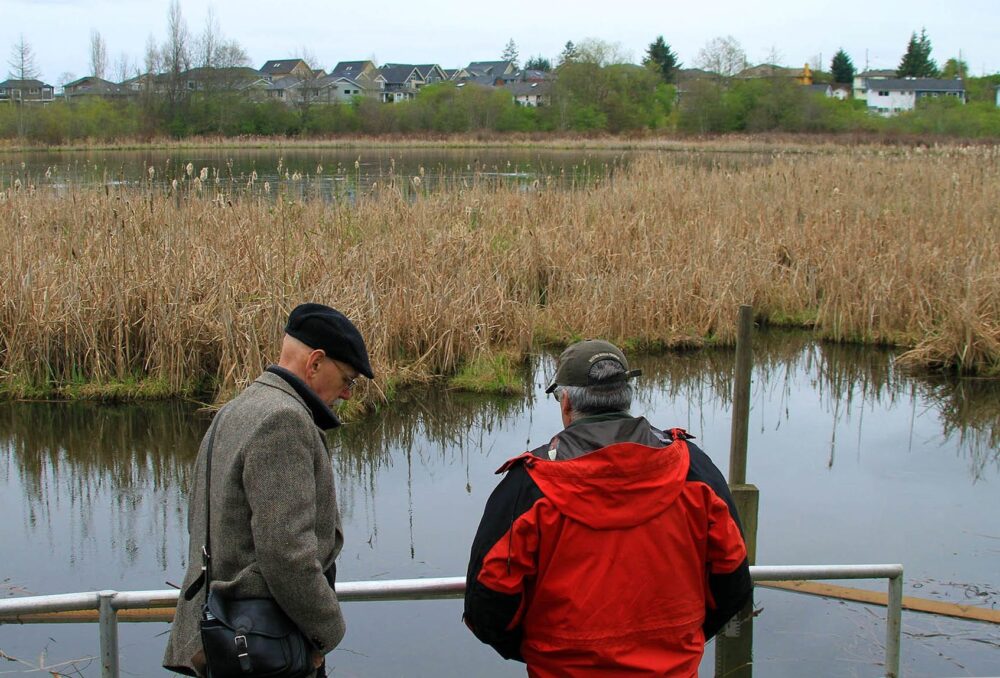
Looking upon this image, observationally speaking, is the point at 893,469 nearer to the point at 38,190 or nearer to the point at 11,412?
the point at 11,412

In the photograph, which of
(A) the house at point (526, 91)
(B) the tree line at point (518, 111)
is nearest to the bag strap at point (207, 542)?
(B) the tree line at point (518, 111)

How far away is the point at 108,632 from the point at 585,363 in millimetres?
1600

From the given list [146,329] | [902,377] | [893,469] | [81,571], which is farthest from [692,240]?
[81,571]

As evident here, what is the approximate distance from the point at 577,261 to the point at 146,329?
5061 millimetres

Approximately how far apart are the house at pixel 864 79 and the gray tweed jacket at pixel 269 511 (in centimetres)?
10431

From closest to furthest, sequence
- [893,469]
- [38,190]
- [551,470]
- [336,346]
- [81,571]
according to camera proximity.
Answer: [551,470] → [336,346] → [81,571] → [893,469] → [38,190]

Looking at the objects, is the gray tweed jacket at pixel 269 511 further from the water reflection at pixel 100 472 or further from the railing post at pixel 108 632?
the water reflection at pixel 100 472

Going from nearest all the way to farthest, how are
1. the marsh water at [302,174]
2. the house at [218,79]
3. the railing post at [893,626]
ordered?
the railing post at [893,626], the marsh water at [302,174], the house at [218,79]

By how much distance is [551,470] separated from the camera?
231 cm

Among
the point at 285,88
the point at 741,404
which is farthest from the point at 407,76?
the point at 741,404

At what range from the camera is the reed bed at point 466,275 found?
9125mm

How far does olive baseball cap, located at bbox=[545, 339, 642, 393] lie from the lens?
2428 mm

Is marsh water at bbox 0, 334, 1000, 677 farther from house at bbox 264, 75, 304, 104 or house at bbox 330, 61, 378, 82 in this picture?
house at bbox 330, 61, 378, 82

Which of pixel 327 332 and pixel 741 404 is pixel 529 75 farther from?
pixel 327 332
